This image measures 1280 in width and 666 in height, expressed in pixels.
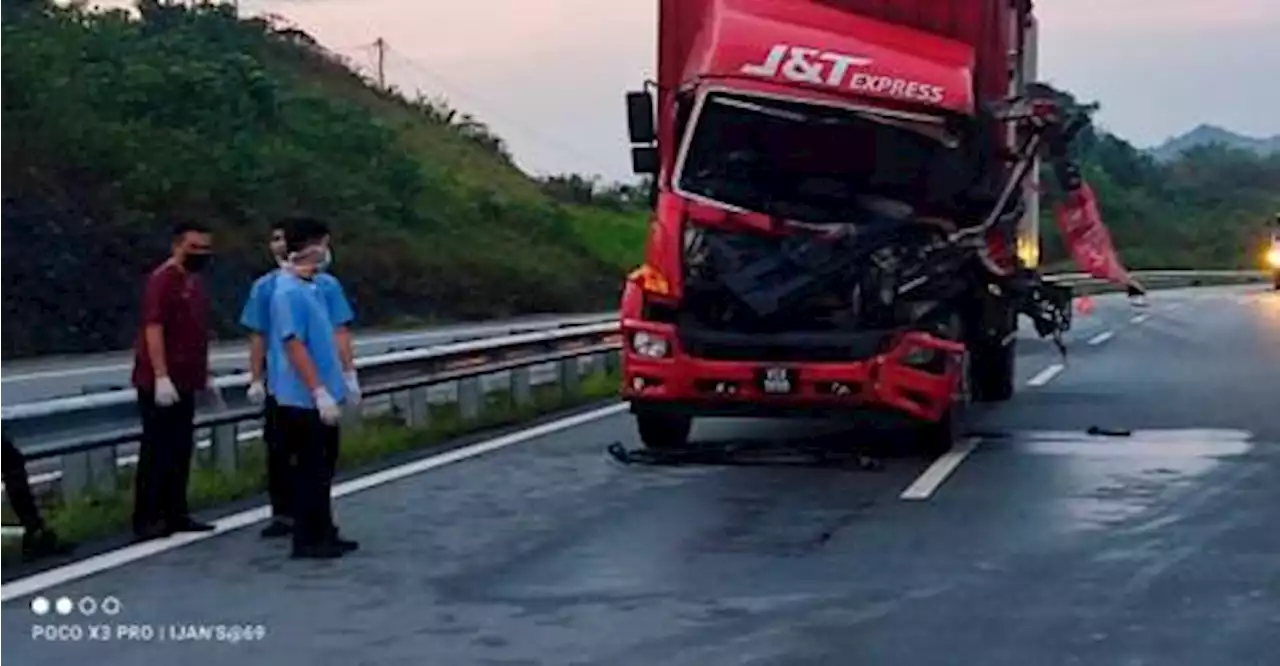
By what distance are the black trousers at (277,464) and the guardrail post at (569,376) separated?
986 cm

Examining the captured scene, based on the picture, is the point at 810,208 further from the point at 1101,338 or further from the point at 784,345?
the point at 1101,338

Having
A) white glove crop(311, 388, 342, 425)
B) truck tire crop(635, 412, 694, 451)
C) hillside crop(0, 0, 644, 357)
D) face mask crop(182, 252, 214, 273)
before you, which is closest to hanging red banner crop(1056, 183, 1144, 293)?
truck tire crop(635, 412, 694, 451)

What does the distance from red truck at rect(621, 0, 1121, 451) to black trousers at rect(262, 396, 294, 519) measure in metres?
4.11

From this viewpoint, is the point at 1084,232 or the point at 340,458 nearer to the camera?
the point at 340,458

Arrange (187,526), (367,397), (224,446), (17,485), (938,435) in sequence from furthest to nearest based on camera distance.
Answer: (367,397) < (938,435) < (224,446) < (187,526) < (17,485)

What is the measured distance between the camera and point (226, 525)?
13773mm

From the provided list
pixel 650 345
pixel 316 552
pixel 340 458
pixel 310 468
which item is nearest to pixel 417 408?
A: pixel 340 458

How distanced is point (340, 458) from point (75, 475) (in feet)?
9.86

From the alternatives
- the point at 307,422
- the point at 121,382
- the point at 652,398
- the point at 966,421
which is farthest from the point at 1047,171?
the point at 121,382

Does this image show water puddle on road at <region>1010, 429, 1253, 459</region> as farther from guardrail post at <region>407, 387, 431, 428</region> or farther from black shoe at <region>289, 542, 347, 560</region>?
black shoe at <region>289, 542, 347, 560</region>

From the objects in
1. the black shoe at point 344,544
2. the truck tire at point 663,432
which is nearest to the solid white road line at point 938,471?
the truck tire at point 663,432

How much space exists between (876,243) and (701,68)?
1.65 meters

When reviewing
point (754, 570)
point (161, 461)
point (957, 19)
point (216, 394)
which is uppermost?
point (957, 19)

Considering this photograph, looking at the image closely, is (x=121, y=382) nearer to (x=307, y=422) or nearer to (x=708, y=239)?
(x=708, y=239)
